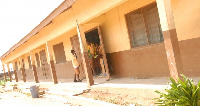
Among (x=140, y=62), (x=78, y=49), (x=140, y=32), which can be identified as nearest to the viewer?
(x=140, y=32)

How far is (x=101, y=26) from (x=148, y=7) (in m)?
2.75

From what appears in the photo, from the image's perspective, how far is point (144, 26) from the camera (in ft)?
23.7

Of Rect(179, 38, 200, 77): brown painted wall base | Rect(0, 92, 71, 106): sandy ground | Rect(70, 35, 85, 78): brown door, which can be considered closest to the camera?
Rect(179, 38, 200, 77): brown painted wall base

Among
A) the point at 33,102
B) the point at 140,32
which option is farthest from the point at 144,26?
the point at 33,102

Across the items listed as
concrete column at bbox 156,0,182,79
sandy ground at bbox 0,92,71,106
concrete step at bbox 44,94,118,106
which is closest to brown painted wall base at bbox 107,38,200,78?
concrete column at bbox 156,0,182,79

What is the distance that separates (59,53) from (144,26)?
7.80 m

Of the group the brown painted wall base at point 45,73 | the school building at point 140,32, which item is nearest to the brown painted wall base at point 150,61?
the school building at point 140,32

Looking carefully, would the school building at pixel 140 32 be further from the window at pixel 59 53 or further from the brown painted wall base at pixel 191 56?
the window at pixel 59 53

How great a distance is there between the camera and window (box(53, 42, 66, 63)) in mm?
13255

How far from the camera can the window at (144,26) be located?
680 centimetres

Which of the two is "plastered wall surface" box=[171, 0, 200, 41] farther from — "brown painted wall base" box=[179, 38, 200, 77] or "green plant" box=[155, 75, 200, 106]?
"green plant" box=[155, 75, 200, 106]

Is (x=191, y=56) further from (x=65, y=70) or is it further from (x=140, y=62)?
(x=65, y=70)

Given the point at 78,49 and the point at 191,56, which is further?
the point at 78,49

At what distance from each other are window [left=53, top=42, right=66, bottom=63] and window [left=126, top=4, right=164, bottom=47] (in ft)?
21.1
